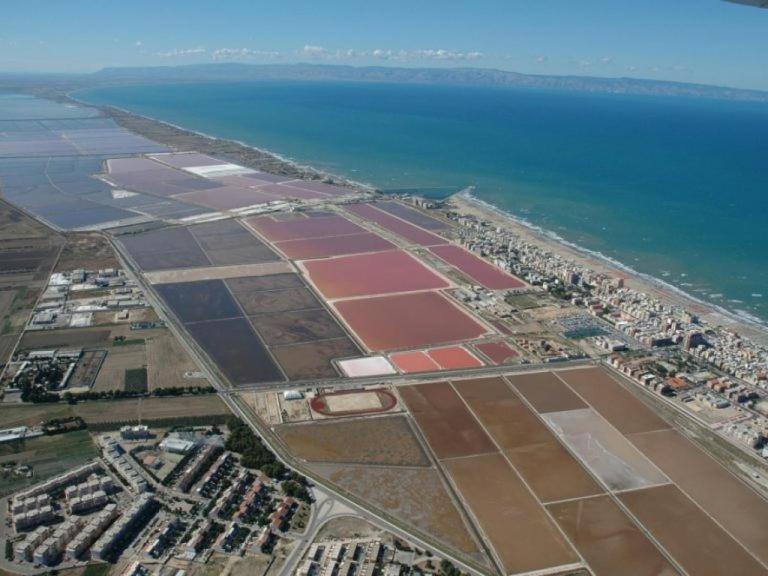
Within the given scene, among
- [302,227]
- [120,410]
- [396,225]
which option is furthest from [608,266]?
[120,410]

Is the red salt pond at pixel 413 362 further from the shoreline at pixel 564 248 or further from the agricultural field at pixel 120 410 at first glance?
the shoreline at pixel 564 248

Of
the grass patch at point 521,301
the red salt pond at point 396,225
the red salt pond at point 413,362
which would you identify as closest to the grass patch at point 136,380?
the red salt pond at point 413,362

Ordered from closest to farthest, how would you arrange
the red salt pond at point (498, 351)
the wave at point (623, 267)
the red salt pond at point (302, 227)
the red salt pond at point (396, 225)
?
the red salt pond at point (498, 351) < the wave at point (623, 267) < the red salt pond at point (396, 225) < the red salt pond at point (302, 227)

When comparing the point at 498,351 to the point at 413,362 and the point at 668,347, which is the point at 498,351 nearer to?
the point at 413,362

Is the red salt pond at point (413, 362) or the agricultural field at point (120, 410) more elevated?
the red salt pond at point (413, 362)

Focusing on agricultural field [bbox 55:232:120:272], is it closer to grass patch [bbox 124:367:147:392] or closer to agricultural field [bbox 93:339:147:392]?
agricultural field [bbox 93:339:147:392]

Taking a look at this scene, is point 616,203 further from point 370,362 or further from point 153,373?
point 153,373
